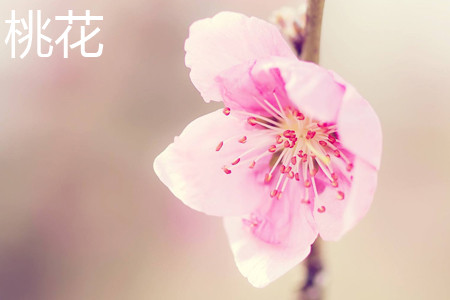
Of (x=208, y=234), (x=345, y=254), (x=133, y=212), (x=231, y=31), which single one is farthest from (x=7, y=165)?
(x=231, y=31)

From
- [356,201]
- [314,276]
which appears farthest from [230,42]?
[314,276]

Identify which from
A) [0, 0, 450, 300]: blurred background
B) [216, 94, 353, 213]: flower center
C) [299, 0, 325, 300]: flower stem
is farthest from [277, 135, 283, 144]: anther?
[0, 0, 450, 300]: blurred background

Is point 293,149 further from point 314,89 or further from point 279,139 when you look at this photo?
point 314,89

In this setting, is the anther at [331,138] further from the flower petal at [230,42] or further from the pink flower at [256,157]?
the flower petal at [230,42]

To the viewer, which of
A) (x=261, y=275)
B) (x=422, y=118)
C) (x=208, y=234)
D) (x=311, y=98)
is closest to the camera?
(x=311, y=98)

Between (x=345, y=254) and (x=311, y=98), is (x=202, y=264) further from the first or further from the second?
(x=311, y=98)
